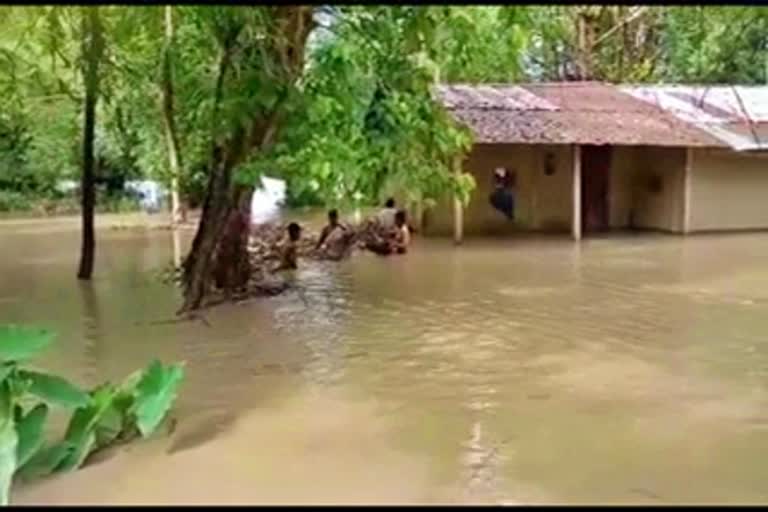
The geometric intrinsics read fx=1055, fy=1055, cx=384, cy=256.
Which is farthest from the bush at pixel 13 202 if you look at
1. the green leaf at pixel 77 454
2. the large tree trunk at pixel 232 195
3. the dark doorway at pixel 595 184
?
the green leaf at pixel 77 454

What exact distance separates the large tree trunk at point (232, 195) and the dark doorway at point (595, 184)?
9.33 metres

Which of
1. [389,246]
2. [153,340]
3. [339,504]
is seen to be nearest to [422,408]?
[339,504]

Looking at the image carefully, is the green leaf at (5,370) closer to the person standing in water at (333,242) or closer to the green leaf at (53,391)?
the green leaf at (53,391)

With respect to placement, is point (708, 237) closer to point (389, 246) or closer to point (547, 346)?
point (389, 246)

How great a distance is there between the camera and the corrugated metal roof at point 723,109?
19.2m

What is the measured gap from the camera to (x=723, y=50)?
9.95m

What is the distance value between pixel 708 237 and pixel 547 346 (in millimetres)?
10322

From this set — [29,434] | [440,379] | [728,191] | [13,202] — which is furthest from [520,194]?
[29,434]

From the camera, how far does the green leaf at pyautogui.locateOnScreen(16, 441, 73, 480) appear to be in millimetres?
6047

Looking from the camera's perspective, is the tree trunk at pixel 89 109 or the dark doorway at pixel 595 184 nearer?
the tree trunk at pixel 89 109

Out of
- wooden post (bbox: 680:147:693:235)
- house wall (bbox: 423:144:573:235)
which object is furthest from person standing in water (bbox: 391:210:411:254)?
wooden post (bbox: 680:147:693:235)

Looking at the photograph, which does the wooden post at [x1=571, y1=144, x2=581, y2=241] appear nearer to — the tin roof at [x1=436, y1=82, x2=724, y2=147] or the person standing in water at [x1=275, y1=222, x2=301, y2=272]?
the tin roof at [x1=436, y1=82, x2=724, y2=147]

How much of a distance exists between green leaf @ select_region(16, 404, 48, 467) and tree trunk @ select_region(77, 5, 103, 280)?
659 cm

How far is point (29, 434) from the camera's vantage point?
601 cm
